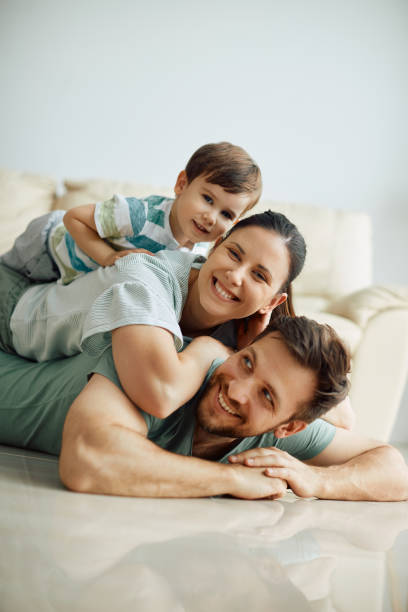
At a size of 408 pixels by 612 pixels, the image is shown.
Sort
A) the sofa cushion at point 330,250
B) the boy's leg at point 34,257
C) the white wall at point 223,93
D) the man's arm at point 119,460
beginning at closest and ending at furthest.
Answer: the man's arm at point 119,460 < the boy's leg at point 34,257 < the sofa cushion at point 330,250 < the white wall at point 223,93

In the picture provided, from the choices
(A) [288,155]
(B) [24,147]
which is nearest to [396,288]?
(A) [288,155]

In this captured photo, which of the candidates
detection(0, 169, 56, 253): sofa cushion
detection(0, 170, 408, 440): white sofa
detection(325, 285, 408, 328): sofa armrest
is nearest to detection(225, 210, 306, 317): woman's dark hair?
detection(0, 170, 408, 440): white sofa

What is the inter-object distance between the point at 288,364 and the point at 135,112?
284 cm

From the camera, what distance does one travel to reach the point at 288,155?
3.73 meters

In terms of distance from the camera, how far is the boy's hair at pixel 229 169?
1615 mm

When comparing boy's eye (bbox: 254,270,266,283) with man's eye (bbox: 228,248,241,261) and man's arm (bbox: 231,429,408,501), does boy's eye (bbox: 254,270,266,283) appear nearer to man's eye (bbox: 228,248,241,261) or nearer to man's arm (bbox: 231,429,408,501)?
man's eye (bbox: 228,248,241,261)

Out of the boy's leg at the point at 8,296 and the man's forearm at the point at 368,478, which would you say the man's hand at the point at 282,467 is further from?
the boy's leg at the point at 8,296

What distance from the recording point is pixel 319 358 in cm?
116

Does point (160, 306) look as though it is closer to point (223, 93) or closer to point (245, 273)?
point (245, 273)

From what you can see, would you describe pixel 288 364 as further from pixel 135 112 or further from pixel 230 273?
pixel 135 112

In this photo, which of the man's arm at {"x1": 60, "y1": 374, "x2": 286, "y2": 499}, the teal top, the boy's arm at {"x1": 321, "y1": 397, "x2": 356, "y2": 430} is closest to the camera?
the man's arm at {"x1": 60, "y1": 374, "x2": 286, "y2": 499}

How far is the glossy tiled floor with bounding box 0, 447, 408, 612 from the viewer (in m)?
0.65

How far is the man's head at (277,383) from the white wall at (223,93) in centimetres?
263

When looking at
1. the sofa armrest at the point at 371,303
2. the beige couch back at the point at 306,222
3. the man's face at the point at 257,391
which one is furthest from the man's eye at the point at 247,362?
the beige couch back at the point at 306,222
